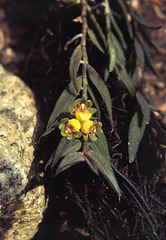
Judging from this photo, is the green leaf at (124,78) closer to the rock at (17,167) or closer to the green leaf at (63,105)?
the green leaf at (63,105)

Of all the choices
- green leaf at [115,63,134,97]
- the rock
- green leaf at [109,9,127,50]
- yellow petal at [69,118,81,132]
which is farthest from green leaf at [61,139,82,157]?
green leaf at [109,9,127,50]

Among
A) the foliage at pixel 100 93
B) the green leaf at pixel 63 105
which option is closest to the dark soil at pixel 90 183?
the foliage at pixel 100 93

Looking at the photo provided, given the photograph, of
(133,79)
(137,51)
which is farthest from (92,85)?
(137,51)

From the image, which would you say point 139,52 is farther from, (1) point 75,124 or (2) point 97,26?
(1) point 75,124

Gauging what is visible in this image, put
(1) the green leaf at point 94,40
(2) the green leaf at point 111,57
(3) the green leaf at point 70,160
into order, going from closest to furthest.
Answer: (3) the green leaf at point 70,160 → (2) the green leaf at point 111,57 → (1) the green leaf at point 94,40

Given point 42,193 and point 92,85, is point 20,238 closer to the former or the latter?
point 42,193
